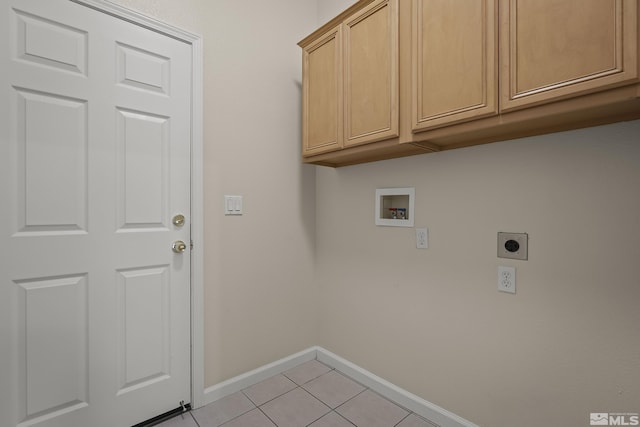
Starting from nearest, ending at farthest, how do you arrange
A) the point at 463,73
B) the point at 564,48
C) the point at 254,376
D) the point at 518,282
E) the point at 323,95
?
the point at 564,48 < the point at 463,73 < the point at 518,282 < the point at 323,95 < the point at 254,376

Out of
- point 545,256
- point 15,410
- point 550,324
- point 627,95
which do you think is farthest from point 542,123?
point 15,410

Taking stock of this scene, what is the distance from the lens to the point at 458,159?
5.07 feet

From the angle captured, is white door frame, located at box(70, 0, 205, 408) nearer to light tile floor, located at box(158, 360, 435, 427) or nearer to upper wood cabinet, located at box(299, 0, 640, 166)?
light tile floor, located at box(158, 360, 435, 427)

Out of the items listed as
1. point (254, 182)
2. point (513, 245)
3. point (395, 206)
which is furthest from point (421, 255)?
point (254, 182)

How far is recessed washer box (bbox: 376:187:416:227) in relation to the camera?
1.74 m

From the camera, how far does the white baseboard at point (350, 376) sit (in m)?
1.60

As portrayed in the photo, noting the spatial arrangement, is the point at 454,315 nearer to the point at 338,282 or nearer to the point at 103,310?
the point at 338,282

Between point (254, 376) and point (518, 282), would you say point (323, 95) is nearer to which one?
point (518, 282)

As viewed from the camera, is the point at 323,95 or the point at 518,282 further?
the point at 323,95

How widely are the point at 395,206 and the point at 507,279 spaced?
74 cm

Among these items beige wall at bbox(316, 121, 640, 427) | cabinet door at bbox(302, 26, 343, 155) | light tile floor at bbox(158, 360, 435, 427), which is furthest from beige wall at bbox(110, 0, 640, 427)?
A: cabinet door at bbox(302, 26, 343, 155)

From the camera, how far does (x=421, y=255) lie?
5.55 feet

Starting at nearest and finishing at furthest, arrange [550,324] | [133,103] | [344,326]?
[550,324]
[133,103]
[344,326]

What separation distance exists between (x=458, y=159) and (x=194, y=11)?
175cm
